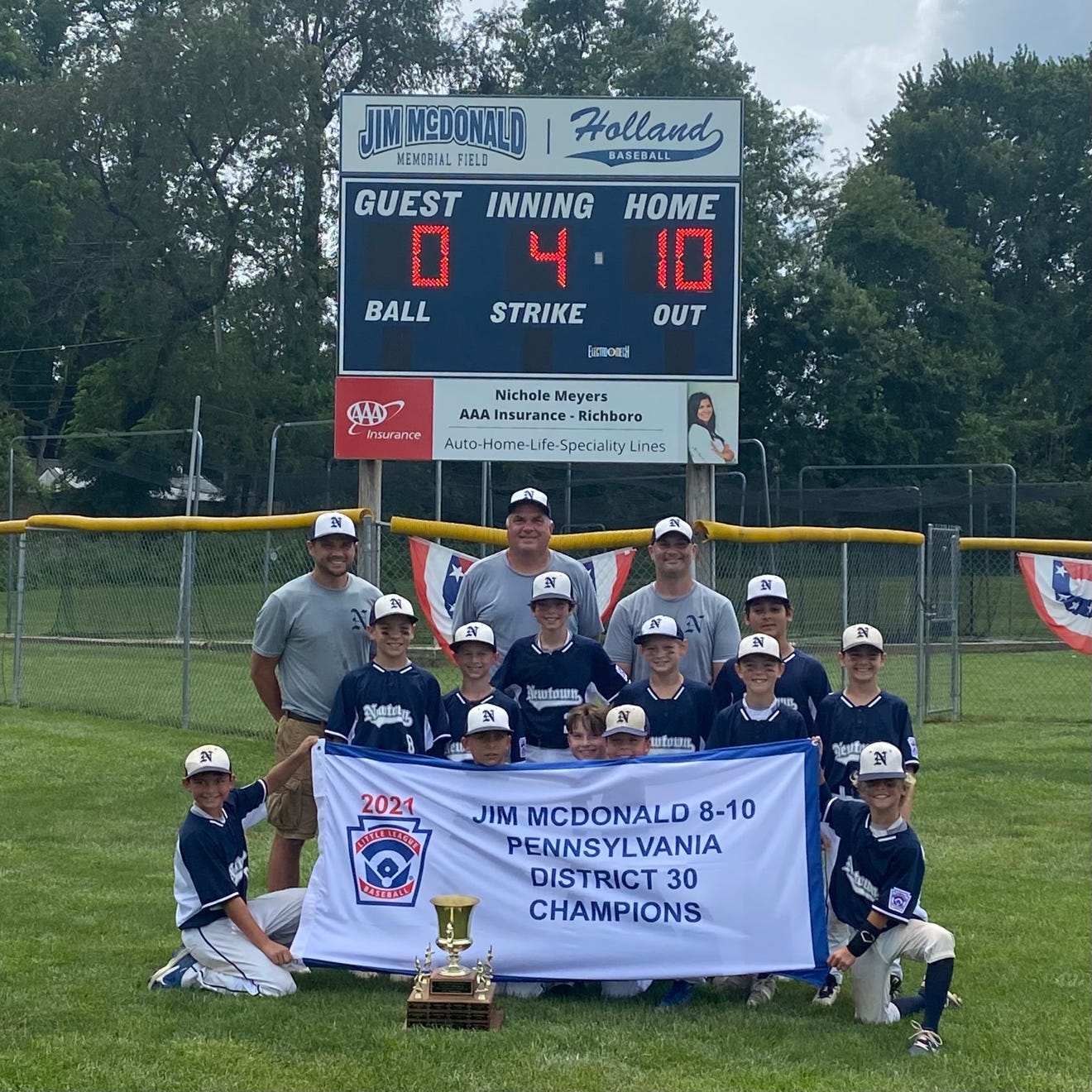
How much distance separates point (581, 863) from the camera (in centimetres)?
628

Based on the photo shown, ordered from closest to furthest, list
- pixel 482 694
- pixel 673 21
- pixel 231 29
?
pixel 482 694
pixel 231 29
pixel 673 21

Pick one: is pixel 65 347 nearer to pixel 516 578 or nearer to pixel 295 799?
pixel 295 799

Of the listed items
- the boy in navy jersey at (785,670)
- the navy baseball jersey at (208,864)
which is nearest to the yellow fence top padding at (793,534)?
the boy in navy jersey at (785,670)

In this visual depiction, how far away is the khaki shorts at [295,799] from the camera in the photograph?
7043 mm

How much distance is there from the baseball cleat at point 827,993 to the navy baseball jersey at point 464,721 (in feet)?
5.16

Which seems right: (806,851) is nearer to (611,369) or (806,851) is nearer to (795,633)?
(611,369)

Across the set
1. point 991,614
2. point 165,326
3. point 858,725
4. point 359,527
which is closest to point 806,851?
point 858,725

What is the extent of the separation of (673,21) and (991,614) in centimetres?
3054

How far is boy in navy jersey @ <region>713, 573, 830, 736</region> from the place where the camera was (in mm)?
6680

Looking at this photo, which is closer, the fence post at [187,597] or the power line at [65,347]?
the fence post at [187,597]

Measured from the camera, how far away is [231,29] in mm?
39312

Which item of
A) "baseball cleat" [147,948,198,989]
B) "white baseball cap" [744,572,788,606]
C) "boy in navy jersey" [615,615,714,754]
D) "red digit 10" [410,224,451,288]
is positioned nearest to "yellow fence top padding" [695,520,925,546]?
"red digit 10" [410,224,451,288]

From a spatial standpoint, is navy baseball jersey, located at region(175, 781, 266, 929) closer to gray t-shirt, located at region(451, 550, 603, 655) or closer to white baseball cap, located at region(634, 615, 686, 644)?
gray t-shirt, located at region(451, 550, 603, 655)

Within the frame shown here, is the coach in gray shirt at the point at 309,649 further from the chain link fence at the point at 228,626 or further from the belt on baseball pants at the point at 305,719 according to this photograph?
the chain link fence at the point at 228,626
